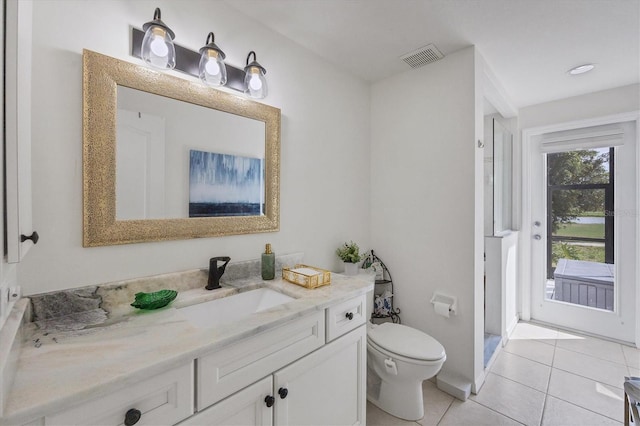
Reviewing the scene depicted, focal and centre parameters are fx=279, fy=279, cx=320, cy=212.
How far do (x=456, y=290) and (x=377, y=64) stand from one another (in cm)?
180

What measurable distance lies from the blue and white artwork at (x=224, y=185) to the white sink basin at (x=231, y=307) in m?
0.45

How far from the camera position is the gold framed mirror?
1.13m

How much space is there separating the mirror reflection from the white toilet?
114cm

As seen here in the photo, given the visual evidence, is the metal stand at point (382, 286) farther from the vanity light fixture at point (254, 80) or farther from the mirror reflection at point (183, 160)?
the vanity light fixture at point (254, 80)

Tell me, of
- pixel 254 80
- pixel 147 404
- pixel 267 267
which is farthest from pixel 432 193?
pixel 147 404

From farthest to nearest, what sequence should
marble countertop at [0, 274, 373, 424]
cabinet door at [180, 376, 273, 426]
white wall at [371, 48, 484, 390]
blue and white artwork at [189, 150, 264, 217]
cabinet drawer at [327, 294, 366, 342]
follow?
white wall at [371, 48, 484, 390], blue and white artwork at [189, 150, 264, 217], cabinet drawer at [327, 294, 366, 342], cabinet door at [180, 376, 273, 426], marble countertop at [0, 274, 373, 424]

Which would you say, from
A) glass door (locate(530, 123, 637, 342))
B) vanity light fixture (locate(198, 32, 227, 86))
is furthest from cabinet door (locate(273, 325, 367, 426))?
glass door (locate(530, 123, 637, 342))

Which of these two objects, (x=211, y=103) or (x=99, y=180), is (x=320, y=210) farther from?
(x=99, y=180)

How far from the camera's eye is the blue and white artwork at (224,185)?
1.43 m

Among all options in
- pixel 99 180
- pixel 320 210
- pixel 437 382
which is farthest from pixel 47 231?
pixel 437 382

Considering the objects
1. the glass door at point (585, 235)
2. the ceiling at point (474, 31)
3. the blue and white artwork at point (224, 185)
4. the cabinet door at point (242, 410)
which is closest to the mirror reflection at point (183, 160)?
the blue and white artwork at point (224, 185)

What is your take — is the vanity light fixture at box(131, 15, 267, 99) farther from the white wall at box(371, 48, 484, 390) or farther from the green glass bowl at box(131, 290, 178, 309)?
the white wall at box(371, 48, 484, 390)

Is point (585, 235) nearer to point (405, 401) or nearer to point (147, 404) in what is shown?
point (405, 401)

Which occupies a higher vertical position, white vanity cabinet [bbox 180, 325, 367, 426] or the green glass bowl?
the green glass bowl
